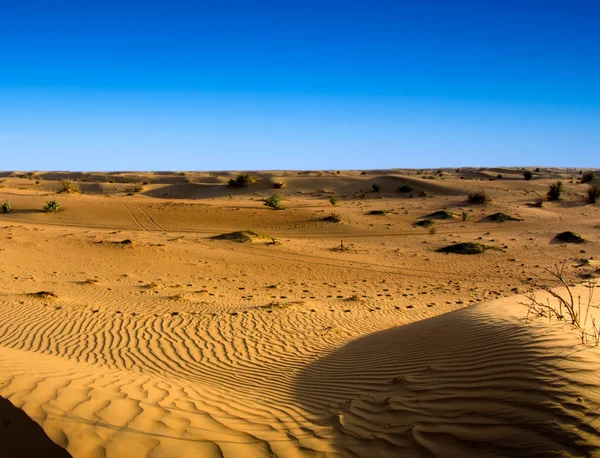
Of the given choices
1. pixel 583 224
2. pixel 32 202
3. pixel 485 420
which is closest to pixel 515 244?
pixel 583 224

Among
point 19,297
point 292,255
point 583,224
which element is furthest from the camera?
point 583,224

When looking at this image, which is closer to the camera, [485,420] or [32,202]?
[485,420]

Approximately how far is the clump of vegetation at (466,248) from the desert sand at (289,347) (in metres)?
0.39

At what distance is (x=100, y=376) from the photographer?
5387 millimetres

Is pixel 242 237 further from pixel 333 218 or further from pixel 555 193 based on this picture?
pixel 555 193

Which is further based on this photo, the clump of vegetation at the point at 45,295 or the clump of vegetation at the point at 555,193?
the clump of vegetation at the point at 555,193

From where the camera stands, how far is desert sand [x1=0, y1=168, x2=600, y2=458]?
3438 mm

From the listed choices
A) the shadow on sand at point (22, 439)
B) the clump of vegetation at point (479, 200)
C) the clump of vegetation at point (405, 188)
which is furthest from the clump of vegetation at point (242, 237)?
the clump of vegetation at point (405, 188)

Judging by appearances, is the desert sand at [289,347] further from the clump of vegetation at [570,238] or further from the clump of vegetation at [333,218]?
the clump of vegetation at [333,218]

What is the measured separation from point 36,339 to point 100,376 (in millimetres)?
3484

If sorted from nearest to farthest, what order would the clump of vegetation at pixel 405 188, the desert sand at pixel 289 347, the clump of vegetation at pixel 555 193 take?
the desert sand at pixel 289 347 → the clump of vegetation at pixel 555 193 → the clump of vegetation at pixel 405 188

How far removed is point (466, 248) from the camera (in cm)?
1875

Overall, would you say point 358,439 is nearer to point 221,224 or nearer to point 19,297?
point 19,297

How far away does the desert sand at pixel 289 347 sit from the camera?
344 centimetres
